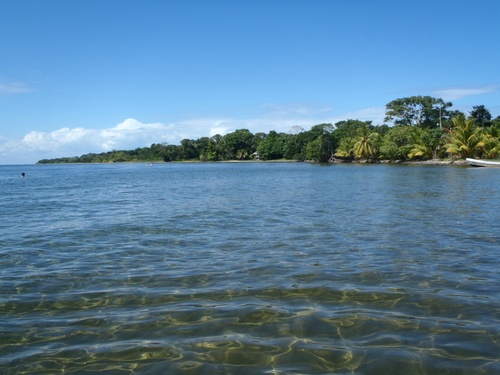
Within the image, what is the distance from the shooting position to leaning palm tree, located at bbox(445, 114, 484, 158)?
234 feet

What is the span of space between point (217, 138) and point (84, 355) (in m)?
182

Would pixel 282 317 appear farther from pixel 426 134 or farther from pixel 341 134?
pixel 341 134

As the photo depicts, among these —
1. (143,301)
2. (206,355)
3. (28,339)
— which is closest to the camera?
(206,355)

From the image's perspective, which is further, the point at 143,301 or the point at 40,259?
the point at 40,259

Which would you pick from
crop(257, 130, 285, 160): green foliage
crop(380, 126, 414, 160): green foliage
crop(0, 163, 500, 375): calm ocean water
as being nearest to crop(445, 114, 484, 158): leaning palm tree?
crop(380, 126, 414, 160): green foliage

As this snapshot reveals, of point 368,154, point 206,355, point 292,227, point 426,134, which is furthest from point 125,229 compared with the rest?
point 368,154

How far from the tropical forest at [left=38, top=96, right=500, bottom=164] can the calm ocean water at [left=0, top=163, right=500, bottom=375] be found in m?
67.6

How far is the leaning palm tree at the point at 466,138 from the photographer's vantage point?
71188mm

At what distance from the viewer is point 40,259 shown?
10422mm

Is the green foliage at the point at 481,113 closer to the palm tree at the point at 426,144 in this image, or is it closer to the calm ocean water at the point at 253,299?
the palm tree at the point at 426,144

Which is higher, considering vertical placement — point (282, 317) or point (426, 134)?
point (426, 134)

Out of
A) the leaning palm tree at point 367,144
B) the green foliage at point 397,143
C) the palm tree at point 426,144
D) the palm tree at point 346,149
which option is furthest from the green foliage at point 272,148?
the palm tree at point 426,144

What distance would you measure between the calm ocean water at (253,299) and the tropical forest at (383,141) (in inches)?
2661

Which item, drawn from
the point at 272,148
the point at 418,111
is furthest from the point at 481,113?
the point at 272,148
